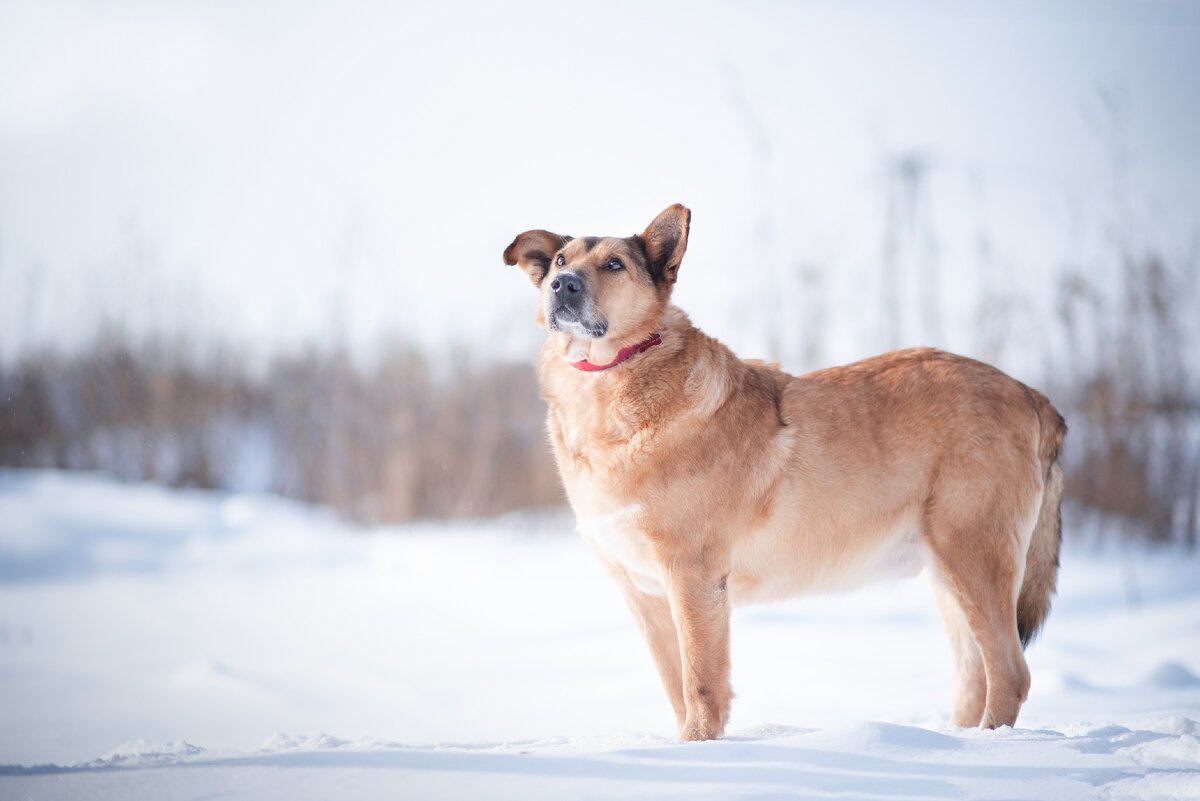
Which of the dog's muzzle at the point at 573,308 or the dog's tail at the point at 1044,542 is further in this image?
the dog's tail at the point at 1044,542

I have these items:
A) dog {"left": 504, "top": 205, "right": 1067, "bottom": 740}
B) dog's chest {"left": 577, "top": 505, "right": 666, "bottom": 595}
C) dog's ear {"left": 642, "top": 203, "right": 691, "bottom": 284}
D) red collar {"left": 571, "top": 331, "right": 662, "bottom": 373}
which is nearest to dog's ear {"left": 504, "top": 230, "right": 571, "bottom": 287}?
dog {"left": 504, "top": 205, "right": 1067, "bottom": 740}

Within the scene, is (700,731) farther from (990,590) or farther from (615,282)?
(615,282)

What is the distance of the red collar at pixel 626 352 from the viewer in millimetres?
3865

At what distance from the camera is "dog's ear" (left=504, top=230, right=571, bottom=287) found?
4.20m

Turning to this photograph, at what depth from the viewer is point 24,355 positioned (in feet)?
38.6

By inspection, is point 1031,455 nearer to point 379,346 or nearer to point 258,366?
point 379,346

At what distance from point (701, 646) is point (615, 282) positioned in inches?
59.8

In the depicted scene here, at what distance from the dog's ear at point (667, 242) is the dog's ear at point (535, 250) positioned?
0.47 meters

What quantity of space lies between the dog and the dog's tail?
0.02 metres

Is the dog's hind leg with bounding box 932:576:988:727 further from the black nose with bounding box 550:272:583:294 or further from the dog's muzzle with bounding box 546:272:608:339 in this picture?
the black nose with bounding box 550:272:583:294

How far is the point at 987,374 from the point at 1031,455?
1.35ft

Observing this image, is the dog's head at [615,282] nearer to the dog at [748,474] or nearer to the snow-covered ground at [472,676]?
the dog at [748,474]

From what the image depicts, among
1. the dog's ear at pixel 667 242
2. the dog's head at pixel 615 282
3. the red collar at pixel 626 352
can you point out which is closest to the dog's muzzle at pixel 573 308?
the dog's head at pixel 615 282

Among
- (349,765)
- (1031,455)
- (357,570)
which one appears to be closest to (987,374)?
(1031,455)
